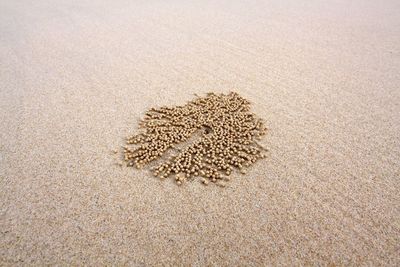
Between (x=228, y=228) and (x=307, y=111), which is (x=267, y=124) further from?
(x=228, y=228)

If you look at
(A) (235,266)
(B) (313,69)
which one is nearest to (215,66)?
(B) (313,69)

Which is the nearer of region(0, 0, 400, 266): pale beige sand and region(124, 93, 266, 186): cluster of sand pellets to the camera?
region(0, 0, 400, 266): pale beige sand

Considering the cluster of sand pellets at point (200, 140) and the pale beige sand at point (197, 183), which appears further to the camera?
the cluster of sand pellets at point (200, 140)

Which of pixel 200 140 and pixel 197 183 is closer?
pixel 197 183

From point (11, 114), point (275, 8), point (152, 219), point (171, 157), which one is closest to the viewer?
point (152, 219)
